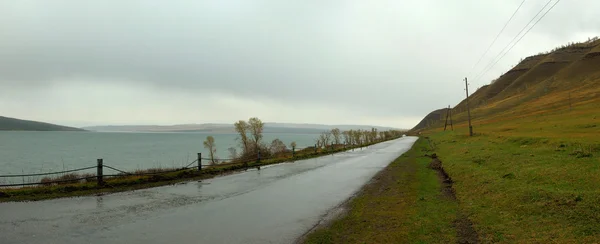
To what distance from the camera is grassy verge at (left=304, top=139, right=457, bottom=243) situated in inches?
315

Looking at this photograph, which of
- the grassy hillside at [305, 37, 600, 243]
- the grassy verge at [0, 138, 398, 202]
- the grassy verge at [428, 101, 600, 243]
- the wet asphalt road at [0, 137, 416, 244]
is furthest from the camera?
the grassy verge at [0, 138, 398, 202]

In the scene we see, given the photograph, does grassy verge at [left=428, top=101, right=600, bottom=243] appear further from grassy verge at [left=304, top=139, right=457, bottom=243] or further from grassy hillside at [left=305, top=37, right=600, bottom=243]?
grassy verge at [left=304, top=139, right=457, bottom=243]

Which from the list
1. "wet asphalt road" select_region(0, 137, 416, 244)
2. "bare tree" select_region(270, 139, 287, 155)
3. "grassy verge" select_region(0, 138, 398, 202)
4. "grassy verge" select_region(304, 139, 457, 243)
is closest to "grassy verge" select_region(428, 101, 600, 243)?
"grassy verge" select_region(304, 139, 457, 243)

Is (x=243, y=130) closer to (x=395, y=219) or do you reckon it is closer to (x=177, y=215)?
(x=177, y=215)

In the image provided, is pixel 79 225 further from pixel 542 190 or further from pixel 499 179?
pixel 499 179

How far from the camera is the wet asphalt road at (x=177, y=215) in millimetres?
8156

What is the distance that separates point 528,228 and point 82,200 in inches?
594

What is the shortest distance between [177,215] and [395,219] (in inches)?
277

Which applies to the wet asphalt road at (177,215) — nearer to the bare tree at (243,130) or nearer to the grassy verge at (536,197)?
the grassy verge at (536,197)

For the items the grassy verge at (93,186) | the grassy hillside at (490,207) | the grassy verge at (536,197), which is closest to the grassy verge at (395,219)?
the grassy hillside at (490,207)

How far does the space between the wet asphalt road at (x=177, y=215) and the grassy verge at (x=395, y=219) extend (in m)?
0.88

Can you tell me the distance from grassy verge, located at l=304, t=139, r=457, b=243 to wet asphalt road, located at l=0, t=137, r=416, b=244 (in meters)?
0.88

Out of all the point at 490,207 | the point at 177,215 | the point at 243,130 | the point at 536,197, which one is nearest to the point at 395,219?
the point at 490,207

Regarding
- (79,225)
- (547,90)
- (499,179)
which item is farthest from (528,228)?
(547,90)
